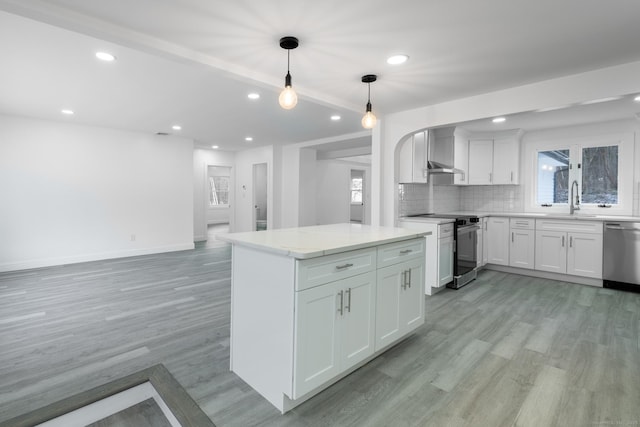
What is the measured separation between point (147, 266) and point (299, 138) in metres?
3.73

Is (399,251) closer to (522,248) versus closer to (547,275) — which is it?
(522,248)

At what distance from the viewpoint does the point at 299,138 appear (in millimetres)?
6695

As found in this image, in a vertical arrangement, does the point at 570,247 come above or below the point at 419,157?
below

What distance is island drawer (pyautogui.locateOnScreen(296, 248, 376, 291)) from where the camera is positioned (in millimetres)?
1775

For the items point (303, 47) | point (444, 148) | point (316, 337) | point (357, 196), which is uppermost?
point (303, 47)

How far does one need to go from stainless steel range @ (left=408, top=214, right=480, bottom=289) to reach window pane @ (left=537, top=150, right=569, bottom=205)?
63.4 inches

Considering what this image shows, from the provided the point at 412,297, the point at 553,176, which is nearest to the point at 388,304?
the point at 412,297

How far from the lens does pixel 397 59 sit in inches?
106

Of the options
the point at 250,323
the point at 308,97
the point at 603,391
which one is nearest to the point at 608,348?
the point at 603,391

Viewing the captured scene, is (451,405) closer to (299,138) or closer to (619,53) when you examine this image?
(619,53)

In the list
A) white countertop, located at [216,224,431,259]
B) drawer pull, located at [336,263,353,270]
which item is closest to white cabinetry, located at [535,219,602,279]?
white countertop, located at [216,224,431,259]

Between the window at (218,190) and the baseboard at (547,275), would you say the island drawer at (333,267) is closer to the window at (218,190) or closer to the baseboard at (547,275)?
the baseboard at (547,275)

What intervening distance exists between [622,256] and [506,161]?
77.9 inches

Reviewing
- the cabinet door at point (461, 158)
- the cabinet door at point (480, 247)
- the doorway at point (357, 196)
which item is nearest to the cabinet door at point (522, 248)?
the cabinet door at point (480, 247)
